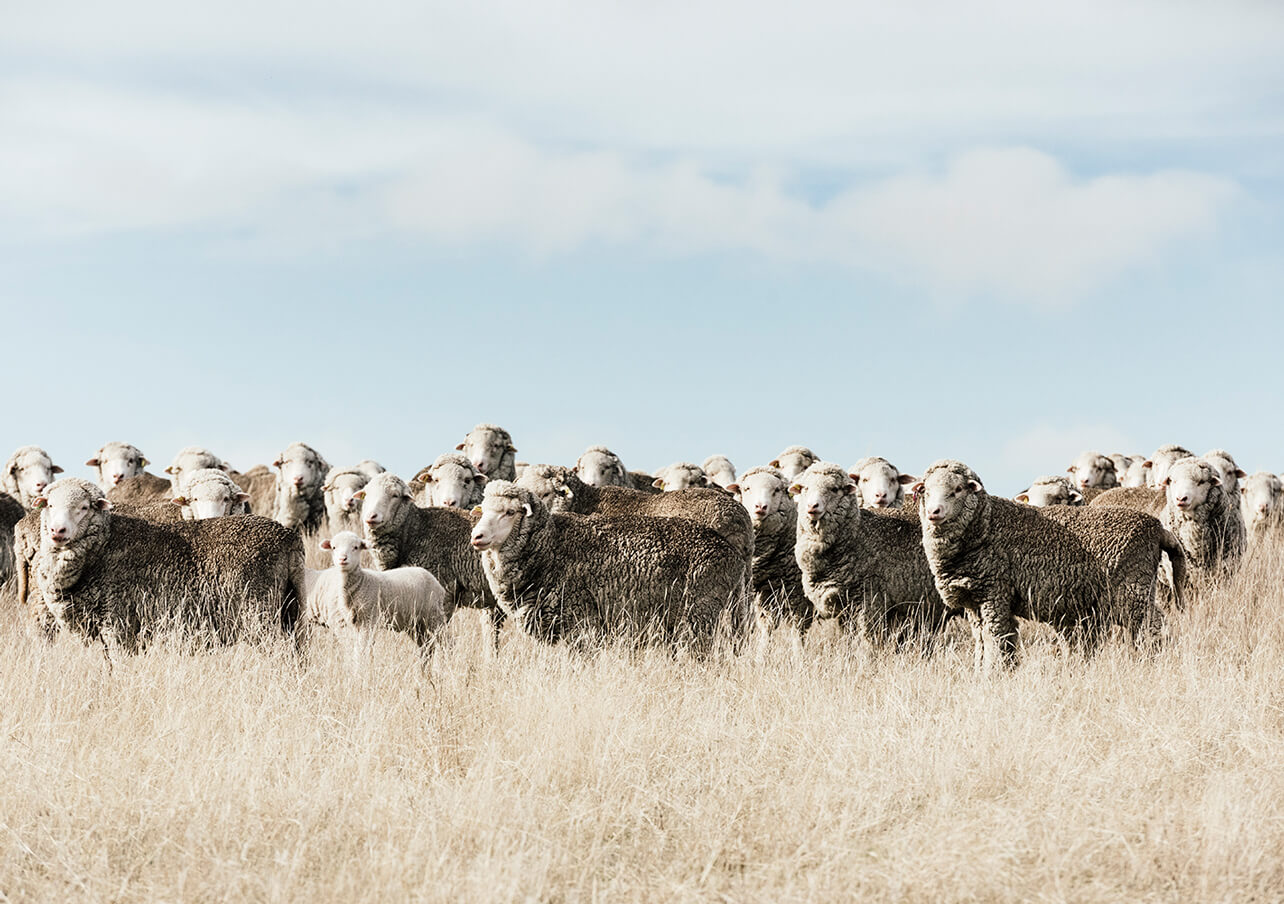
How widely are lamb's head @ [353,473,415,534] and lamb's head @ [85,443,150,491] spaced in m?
8.24

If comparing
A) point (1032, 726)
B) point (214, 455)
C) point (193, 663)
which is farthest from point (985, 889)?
point (214, 455)

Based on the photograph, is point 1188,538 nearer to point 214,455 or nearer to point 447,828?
point 447,828

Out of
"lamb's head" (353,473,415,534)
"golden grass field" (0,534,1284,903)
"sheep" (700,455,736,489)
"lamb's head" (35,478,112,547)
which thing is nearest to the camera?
"golden grass field" (0,534,1284,903)

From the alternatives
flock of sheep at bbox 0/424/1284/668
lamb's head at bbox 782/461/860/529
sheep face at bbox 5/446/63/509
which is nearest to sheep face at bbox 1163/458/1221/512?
flock of sheep at bbox 0/424/1284/668

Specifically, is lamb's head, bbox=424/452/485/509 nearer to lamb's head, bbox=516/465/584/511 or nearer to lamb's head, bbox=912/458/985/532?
lamb's head, bbox=516/465/584/511

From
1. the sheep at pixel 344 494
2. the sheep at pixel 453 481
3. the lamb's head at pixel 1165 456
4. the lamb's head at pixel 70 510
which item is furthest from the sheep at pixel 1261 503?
the lamb's head at pixel 70 510

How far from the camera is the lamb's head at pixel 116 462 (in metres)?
17.9

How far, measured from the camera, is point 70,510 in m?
8.87

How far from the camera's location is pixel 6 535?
1405 centimetres

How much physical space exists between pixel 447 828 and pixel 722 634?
3.74 meters

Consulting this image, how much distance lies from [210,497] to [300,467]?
19.6ft

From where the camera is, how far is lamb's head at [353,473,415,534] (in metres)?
11.1

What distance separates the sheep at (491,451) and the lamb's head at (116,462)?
534 centimetres

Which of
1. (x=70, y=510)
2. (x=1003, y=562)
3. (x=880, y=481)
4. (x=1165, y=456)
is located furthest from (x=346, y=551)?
(x=1165, y=456)
